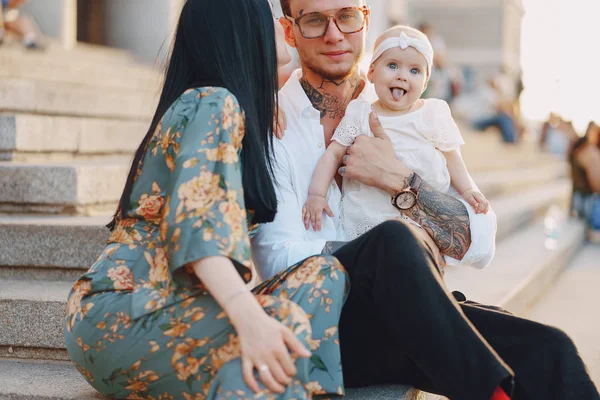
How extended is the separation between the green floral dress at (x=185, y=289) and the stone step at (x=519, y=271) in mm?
2164

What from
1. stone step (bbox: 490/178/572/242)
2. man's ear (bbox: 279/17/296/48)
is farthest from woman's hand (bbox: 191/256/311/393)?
stone step (bbox: 490/178/572/242)

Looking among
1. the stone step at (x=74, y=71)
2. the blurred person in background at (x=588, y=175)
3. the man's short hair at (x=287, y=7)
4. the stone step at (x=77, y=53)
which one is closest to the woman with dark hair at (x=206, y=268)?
the man's short hair at (x=287, y=7)

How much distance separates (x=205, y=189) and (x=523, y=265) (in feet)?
15.2

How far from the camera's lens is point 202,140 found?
219cm

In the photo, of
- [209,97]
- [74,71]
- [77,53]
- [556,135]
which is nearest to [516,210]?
[74,71]

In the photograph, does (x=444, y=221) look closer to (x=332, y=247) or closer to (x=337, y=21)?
(x=332, y=247)

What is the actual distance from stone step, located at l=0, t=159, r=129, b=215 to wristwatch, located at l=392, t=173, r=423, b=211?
1.69 meters

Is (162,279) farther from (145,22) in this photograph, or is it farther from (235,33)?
(145,22)

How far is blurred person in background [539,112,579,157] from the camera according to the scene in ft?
78.5

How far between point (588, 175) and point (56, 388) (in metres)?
9.19

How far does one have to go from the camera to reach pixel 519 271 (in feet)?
19.5

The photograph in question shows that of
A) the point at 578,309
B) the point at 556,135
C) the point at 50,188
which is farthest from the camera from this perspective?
the point at 556,135

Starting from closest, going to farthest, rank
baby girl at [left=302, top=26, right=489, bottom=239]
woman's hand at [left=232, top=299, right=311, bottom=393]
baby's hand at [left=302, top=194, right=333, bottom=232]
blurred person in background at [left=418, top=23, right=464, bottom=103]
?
woman's hand at [left=232, top=299, right=311, bottom=393], baby's hand at [left=302, top=194, right=333, bottom=232], baby girl at [left=302, top=26, right=489, bottom=239], blurred person in background at [left=418, top=23, right=464, bottom=103]

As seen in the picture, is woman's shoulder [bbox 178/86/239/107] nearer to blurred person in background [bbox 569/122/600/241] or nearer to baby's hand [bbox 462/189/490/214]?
baby's hand [bbox 462/189/490/214]
